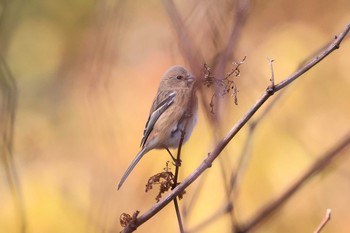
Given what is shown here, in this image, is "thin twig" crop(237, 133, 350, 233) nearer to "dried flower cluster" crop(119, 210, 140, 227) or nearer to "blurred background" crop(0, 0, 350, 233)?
"dried flower cluster" crop(119, 210, 140, 227)

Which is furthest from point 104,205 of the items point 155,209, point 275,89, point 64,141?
point 64,141

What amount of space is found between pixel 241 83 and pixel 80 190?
3.71 feet

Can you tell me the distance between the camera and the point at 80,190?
2.50 meters

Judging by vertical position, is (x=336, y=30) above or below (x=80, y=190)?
above

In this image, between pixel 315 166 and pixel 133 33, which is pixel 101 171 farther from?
pixel 315 166

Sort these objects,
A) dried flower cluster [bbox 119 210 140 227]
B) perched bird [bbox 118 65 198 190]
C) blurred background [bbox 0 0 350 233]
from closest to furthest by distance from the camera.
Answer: dried flower cluster [bbox 119 210 140 227], perched bird [bbox 118 65 198 190], blurred background [bbox 0 0 350 233]

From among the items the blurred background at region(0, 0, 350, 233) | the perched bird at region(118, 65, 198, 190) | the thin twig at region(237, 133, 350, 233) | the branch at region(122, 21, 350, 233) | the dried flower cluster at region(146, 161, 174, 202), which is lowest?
the thin twig at region(237, 133, 350, 233)

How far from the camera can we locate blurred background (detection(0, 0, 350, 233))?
2195mm

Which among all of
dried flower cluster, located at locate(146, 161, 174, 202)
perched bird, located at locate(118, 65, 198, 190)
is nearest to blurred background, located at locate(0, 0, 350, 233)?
perched bird, located at locate(118, 65, 198, 190)

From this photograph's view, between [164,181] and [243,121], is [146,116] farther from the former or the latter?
[243,121]

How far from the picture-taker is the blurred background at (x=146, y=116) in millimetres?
2195

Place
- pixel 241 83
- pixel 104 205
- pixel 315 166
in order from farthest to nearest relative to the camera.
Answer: pixel 241 83 < pixel 104 205 < pixel 315 166

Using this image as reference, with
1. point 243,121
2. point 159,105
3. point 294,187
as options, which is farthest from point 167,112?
point 294,187

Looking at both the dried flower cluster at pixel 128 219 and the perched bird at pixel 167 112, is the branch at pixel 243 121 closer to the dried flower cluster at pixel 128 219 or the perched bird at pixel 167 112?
the dried flower cluster at pixel 128 219
